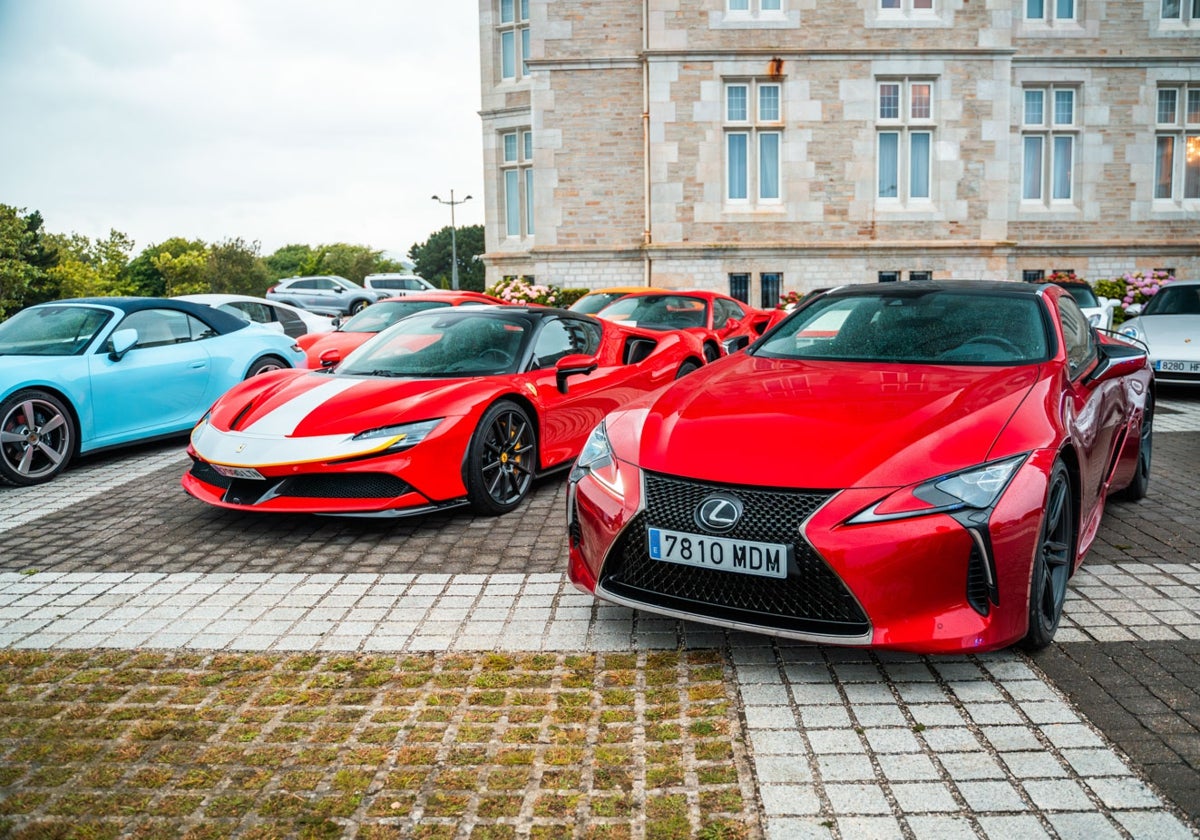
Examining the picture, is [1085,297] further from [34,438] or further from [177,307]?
[34,438]

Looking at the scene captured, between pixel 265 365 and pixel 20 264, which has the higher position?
pixel 20 264

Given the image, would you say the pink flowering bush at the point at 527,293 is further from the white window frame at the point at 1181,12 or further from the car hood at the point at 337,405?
the white window frame at the point at 1181,12

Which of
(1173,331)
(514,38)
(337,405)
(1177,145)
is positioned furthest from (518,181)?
(337,405)

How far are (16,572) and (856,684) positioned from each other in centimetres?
445

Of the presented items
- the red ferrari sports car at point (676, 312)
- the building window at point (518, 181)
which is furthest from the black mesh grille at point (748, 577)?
the building window at point (518, 181)

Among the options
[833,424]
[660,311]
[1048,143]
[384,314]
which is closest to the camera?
[833,424]

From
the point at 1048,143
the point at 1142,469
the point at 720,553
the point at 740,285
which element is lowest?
the point at 1142,469

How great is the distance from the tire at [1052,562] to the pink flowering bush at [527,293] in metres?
16.4

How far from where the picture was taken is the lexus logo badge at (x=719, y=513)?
3.56 metres

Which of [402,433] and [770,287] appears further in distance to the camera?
[770,287]

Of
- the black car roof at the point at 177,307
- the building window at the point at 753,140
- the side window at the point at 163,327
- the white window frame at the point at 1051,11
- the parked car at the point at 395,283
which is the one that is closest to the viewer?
the side window at the point at 163,327

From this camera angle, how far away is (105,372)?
8.31 m

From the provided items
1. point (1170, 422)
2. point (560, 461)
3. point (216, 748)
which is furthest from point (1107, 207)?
point (216, 748)

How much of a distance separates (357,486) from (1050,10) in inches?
931
